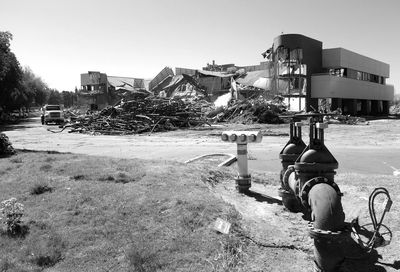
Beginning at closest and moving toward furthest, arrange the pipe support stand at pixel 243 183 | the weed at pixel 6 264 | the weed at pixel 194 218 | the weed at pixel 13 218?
1. the weed at pixel 6 264
2. the weed at pixel 194 218
3. the weed at pixel 13 218
4. the pipe support stand at pixel 243 183

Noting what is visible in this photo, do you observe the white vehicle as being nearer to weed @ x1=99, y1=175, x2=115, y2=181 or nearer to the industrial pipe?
weed @ x1=99, y1=175, x2=115, y2=181

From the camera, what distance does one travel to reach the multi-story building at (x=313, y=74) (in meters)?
46.6

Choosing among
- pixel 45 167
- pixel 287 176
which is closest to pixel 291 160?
pixel 287 176

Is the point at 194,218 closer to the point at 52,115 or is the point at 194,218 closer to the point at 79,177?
the point at 79,177

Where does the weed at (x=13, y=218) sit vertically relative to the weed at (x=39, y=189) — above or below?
below

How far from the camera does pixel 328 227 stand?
3705 millimetres

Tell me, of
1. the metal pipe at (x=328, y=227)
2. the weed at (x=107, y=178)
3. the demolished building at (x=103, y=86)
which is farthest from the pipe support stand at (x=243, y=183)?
the demolished building at (x=103, y=86)

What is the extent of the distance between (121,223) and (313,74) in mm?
46693

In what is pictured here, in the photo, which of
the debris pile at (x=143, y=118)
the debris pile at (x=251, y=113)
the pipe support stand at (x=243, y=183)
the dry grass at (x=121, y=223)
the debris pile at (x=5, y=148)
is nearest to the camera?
the dry grass at (x=121, y=223)

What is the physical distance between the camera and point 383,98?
69.9 metres

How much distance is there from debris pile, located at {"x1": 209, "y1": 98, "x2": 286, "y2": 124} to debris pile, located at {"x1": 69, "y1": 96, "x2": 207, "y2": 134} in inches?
171

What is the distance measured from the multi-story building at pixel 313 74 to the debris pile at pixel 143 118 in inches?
612

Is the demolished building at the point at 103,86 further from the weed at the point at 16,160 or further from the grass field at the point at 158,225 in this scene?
the grass field at the point at 158,225

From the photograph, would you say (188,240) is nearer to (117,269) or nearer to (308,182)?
(117,269)
